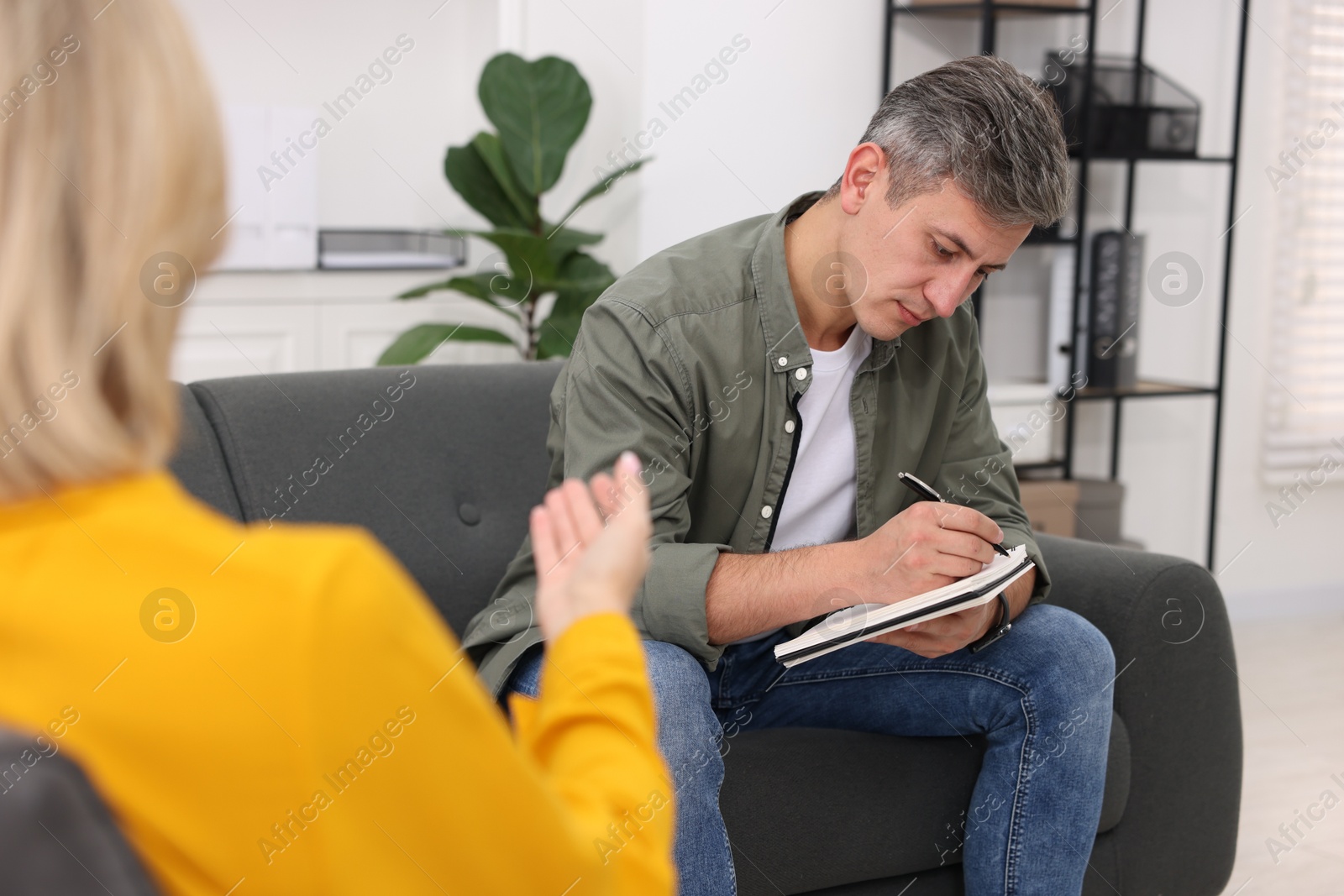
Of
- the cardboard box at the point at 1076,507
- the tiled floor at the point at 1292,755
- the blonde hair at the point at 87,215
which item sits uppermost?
the blonde hair at the point at 87,215

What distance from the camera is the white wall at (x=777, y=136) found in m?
2.90

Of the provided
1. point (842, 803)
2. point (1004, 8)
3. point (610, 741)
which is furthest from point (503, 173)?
point (610, 741)

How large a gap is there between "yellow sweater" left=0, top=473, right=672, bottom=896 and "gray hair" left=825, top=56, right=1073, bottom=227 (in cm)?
104

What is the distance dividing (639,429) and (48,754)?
0.92 metres

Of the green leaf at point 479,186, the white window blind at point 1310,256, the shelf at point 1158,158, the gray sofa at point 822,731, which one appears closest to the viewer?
the gray sofa at point 822,731

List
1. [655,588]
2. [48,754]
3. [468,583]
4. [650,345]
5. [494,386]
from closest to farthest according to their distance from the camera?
[48,754]
[655,588]
[650,345]
[468,583]
[494,386]

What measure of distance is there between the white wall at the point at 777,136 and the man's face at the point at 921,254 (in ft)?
4.91

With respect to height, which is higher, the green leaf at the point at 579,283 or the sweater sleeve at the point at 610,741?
the green leaf at the point at 579,283

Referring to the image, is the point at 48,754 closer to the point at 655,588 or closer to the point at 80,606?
the point at 80,606

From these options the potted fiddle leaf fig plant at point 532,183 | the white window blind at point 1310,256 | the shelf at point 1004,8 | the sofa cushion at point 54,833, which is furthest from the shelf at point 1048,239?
the sofa cushion at point 54,833

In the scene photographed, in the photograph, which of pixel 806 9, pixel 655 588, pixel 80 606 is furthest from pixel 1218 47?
pixel 80 606

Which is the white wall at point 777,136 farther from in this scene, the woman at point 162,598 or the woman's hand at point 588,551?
the woman at point 162,598

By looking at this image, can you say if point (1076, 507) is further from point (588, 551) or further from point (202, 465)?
point (588, 551)

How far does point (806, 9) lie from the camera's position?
2.91 meters
